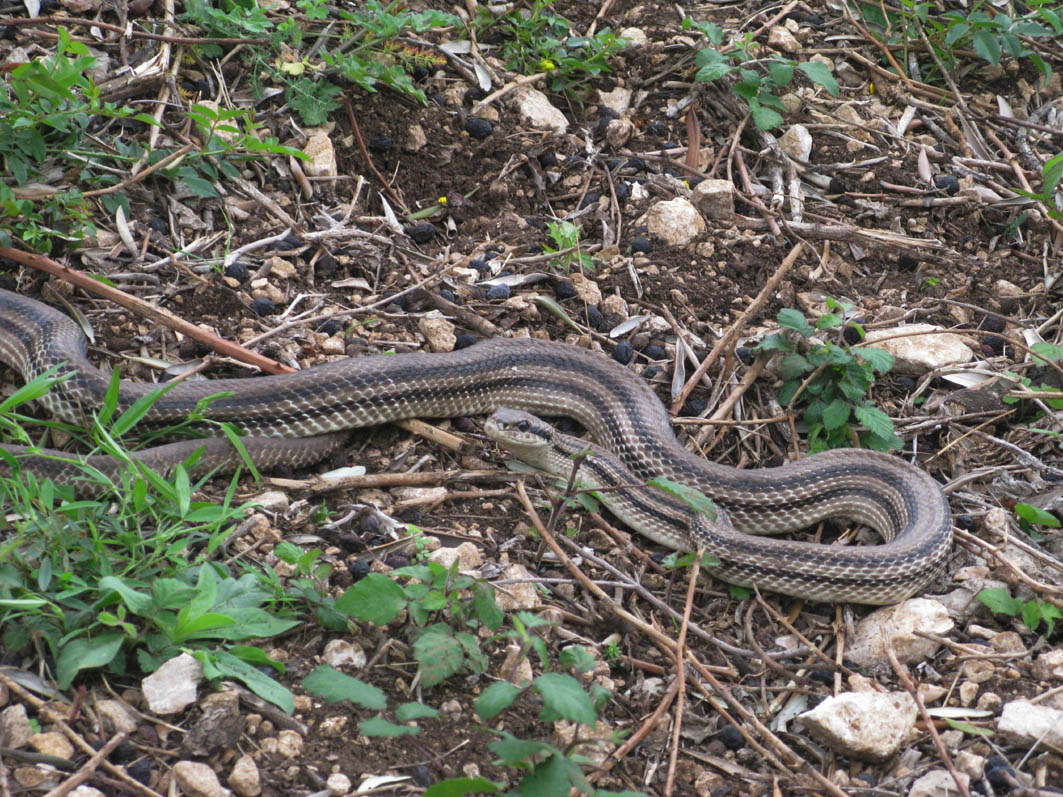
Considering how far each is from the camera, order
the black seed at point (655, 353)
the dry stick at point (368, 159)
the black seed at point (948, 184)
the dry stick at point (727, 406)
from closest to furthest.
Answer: the dry stick at point (727, 406) → the black seed at point (655, 353) → the dry stick at point (368, 159) → the black seed at point (948, 184)

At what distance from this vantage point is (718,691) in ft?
16.1

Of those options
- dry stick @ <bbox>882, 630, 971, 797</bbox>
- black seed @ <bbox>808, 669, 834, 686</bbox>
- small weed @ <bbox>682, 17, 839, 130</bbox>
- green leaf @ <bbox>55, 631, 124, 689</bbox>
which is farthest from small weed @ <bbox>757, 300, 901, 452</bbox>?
green leaf @ <bbox>55, 631, 124, 689</bbox>

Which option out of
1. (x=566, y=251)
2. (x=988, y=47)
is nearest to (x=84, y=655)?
(x=566, y=251)

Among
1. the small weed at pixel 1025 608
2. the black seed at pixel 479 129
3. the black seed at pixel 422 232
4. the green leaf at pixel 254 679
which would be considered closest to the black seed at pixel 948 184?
the black seed at pixel 479 129

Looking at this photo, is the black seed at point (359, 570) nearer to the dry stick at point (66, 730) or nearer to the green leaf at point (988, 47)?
the dry stick at point (66, 730)

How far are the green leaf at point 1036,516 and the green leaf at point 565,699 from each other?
3.59m

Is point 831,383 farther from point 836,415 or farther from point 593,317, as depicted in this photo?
point 593,317

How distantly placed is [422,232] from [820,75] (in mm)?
3706

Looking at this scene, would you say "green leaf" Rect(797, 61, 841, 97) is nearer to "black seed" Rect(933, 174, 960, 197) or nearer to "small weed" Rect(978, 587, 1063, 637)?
"black seed" Rect(933, 174, 960, 197)

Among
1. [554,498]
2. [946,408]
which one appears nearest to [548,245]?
[554,498]

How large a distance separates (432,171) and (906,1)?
16.5 ft

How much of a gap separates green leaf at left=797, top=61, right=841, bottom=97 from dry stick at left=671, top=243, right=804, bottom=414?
161 cm

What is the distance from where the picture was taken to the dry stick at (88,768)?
3738mm

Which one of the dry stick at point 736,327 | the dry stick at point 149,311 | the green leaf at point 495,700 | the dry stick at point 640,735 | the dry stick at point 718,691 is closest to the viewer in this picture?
the green leaf at point 495,700
